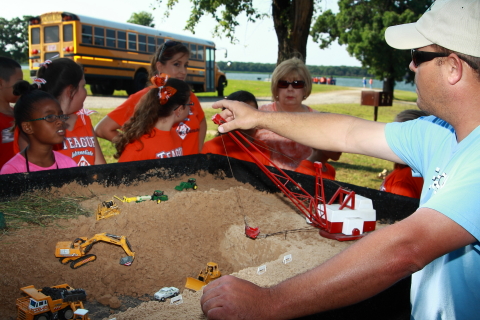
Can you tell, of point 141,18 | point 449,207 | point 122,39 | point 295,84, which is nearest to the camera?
point 449,207

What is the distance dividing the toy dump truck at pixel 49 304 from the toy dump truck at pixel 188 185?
1575 millimetres

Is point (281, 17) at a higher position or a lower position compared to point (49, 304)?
higher

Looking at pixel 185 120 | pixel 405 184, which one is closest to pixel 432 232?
pixel 405 184

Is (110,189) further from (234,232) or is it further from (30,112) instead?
(234,232)

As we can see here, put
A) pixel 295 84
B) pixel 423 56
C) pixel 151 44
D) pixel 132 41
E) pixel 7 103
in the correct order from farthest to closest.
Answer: pixel 151 44
pixel 132 41
pixel 295 84
pixel 7 103
pixel 423 56

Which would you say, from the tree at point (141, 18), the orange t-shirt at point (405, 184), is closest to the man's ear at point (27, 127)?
the orange t-shirt at point (405, 184)

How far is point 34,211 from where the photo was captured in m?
2.55

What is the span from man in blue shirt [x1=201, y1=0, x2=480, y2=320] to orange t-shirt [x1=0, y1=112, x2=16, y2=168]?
316cm

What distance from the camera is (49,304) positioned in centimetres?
155

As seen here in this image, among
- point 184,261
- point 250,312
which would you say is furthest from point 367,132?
point 184,261

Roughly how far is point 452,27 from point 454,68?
0.13 metres

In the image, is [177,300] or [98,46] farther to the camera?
[98,46]

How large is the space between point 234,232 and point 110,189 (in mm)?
1084

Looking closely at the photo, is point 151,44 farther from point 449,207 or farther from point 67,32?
point 449,207
